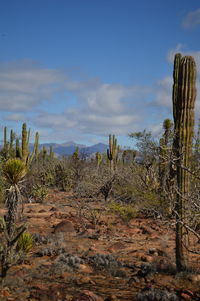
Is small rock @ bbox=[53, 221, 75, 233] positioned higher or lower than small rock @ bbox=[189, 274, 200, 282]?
higher

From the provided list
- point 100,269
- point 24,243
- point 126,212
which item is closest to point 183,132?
point 100,269

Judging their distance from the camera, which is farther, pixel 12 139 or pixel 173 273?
pixel 12 139

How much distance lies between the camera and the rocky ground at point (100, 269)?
206 inches

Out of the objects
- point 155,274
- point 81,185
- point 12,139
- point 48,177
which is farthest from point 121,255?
point 12,139

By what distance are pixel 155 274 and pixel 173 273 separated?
35cm

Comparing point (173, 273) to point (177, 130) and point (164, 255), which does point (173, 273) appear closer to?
point (164, 255)

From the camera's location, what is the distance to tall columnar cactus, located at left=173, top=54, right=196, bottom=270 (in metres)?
6.32

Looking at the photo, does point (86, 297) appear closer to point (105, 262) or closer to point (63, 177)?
point (105, 262)

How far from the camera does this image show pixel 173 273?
6375mm

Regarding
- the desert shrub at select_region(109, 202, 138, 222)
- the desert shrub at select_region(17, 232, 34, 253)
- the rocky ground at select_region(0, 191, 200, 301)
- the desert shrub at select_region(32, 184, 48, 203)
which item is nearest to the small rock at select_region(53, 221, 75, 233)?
the rocky ground at select_region(0, 191, 200, 301)

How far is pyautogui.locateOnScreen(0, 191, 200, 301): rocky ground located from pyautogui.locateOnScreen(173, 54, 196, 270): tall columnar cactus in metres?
0.46

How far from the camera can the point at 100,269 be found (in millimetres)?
6672

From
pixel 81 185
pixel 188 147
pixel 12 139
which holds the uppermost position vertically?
pixel 12 139

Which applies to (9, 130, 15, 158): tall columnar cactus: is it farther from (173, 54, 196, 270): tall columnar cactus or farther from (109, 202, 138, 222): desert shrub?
(173, 54, 196, 270): tall columnar cactus
